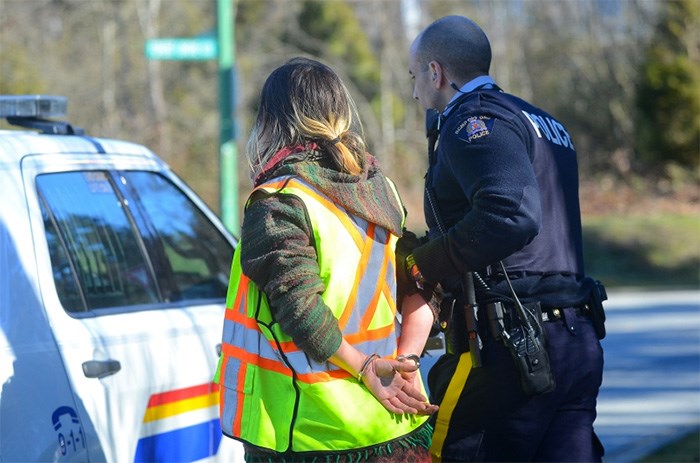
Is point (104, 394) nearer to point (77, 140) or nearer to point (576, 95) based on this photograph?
point (77, 140)

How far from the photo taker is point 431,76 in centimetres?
336

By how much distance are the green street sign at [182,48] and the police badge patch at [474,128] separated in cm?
731

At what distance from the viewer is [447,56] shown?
10.9 feet

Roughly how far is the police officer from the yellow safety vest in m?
0.33

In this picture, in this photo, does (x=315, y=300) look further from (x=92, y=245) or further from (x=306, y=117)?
(x=92, y=245)

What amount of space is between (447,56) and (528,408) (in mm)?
1110

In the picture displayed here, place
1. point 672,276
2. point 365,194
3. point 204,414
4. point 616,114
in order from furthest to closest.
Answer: point 616,114 → point 672,276 → point 204,414 → point 365,194

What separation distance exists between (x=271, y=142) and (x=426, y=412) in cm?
82

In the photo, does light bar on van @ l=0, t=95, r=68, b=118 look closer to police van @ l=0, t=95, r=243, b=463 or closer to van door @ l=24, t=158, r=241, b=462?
police van @ l=0, t=95, r=243, b=463

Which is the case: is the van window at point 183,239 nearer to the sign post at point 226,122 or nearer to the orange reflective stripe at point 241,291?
the orange reflective stripe at point 241,291

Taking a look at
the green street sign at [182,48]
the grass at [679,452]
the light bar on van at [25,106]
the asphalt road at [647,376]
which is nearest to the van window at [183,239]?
the light bar on van at [25,106]

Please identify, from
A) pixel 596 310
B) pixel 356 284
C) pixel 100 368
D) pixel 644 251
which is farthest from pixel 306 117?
pixel 644 251

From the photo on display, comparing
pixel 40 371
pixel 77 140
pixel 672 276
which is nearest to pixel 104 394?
pixel 40 371

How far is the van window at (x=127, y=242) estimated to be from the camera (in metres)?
3.49
